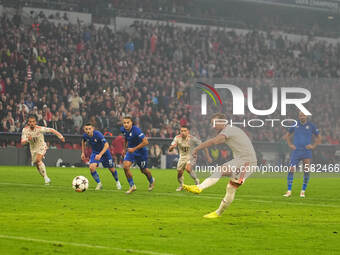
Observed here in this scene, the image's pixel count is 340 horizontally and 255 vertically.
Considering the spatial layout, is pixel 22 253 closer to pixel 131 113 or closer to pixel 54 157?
pixel 54 157

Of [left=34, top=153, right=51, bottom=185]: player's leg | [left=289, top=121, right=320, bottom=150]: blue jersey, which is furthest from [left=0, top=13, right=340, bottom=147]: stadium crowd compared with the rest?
[left=289, top=121, right=320, bottom=150]: blue jersey

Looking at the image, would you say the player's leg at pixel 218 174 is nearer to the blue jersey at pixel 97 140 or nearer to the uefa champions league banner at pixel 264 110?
the blue jersey at pixel 97 140

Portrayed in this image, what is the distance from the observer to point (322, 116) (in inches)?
1800

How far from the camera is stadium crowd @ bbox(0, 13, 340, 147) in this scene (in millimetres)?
35594

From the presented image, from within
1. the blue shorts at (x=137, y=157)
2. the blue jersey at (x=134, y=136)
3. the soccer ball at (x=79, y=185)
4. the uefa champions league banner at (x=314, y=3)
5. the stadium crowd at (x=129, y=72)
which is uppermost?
the uefa champions league banner at (x=314, y=3)

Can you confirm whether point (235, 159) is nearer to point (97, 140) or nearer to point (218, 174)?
point (218, 174)

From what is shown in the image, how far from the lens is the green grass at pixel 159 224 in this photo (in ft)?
30.1

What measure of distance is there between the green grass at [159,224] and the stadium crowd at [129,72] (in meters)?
16.5

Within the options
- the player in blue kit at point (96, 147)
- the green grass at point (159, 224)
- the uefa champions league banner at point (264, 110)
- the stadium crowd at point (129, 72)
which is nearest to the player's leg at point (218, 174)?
the green grass at point (159, 224)

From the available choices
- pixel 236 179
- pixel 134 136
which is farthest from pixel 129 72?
pixel 236 179

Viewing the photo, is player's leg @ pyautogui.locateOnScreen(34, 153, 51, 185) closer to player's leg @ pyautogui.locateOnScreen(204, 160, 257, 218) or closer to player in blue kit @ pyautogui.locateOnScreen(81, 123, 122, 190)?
player in blue kit @ pyautogui.locateOnScreen(81, 123, 122, 190)

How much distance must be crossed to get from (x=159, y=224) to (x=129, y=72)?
31.2m

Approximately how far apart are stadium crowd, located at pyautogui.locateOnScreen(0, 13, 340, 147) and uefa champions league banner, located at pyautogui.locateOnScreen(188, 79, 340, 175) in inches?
6.9

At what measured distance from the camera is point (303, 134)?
2033 centimetres
